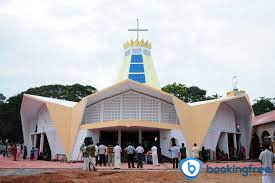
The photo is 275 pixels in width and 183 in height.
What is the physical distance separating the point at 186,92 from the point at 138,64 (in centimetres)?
1365

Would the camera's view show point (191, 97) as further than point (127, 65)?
Yes

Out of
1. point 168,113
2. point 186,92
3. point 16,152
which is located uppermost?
point 186,92

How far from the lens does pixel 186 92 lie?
38.9m

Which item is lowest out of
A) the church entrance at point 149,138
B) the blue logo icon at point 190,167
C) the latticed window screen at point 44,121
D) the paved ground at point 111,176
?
the paved ground at point 111,176

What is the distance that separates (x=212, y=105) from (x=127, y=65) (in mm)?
10479

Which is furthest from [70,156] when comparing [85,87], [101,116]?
[85,87]

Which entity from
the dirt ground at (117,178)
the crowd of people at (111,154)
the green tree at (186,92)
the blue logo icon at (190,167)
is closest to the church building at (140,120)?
the crowd of people at (111,154)

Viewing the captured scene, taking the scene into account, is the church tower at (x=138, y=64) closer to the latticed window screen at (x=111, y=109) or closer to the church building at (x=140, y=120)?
the church building at (x=140, y=120)

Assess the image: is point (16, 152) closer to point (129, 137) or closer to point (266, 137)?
point (129, 137)

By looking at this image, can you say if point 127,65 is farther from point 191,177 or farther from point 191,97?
point 191,177

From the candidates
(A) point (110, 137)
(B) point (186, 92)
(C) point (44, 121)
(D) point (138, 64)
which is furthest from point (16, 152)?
(B) point (186, 92)

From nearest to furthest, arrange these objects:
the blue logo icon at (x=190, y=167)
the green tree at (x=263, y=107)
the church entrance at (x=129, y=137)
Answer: the blue logo icon at (x=190, y=167), the church entrance at (x=129, y=137), the green tree at (x=263, y=107)

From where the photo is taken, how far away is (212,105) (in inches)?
770

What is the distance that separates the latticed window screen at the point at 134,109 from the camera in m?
20.5
